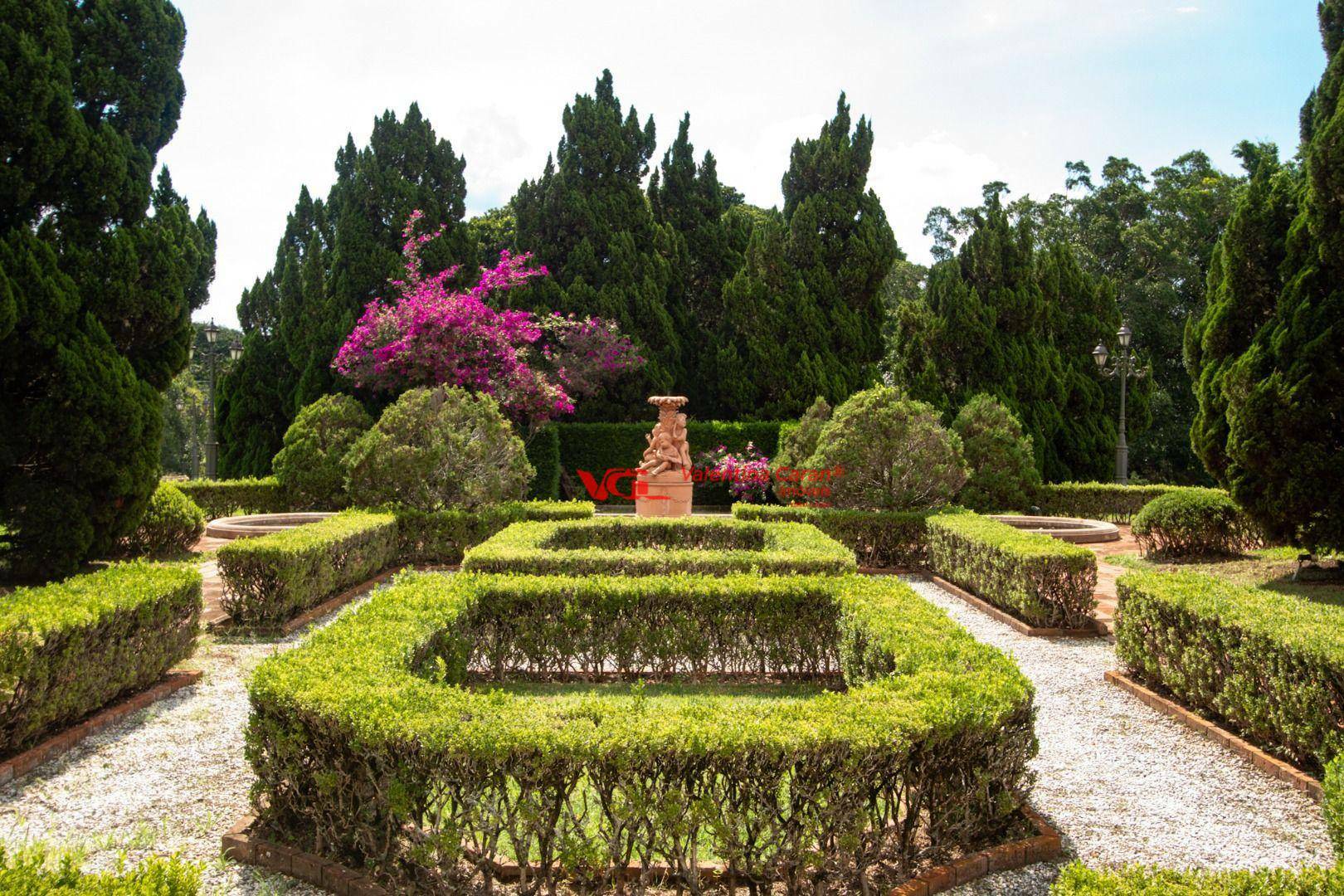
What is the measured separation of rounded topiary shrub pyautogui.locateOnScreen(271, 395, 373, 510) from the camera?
53.6 feet

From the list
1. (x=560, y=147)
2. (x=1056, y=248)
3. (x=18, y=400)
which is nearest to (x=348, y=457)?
(x=18, y=400)

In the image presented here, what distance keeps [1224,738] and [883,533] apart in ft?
21.8

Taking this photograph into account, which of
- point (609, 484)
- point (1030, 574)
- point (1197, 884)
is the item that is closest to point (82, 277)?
point (1030, 574)

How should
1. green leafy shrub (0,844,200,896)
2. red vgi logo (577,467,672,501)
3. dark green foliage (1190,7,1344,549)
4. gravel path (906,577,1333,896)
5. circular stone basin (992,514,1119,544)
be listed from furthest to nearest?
red vgi logo (577,467,672,501), circular stone basin (992,514,1119,544), dark green foliage (1190,7,1344,549), gravel path (906,577,1333,896), green leafy shrub (0,844,200,896)

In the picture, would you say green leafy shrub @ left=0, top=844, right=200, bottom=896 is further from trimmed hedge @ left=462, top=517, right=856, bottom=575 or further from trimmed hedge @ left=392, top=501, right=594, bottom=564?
trimmed hedge @ left=392, top=501, right=594, bottom=564

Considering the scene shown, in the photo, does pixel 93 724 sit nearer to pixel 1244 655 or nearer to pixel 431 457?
pixel 1244 655

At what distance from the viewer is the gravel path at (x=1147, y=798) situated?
3.83 m

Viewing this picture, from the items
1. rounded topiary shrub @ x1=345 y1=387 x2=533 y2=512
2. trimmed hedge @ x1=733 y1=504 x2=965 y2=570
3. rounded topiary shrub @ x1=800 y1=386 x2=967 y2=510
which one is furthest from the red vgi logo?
trimmed hedge @ x1=733 y1=504 x2=965 y2=570

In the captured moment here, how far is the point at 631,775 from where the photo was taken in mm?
3301

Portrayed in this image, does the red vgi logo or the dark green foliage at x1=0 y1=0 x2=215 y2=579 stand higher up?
the dark green foliage at x1=0 y1=0 x2=215 y2=579

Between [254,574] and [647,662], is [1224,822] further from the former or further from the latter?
[254,574]

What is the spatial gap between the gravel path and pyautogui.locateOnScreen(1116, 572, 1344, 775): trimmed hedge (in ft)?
0.80

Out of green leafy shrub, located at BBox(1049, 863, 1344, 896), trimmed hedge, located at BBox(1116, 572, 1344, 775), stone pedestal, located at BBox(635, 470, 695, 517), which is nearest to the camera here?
green leafy shrub, located at BBox(1049, 863, 1344, 896)

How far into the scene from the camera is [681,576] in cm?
697
